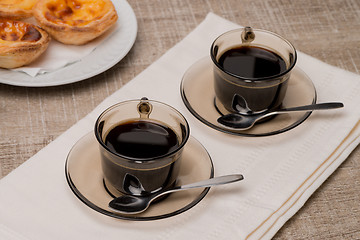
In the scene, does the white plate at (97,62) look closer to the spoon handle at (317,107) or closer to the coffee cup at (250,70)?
the coffee cup at (250,70)

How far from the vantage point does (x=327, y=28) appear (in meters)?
1.47

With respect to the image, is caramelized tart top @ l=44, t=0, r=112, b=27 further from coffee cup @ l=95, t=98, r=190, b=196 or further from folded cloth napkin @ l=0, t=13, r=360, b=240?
coffee cup @ l=95, t=98, r=190, b=196

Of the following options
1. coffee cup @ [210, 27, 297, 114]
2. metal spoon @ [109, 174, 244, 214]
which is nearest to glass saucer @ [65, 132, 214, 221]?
metal spoon @ [109, 174, 244, 214]

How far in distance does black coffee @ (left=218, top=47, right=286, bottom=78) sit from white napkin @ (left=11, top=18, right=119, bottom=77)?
362mm

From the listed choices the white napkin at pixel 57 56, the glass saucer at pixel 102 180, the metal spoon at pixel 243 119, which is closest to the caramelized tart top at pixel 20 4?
the white napkin at pixel 57 56

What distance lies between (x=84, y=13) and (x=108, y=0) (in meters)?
0.07

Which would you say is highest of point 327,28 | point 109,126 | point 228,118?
point 109,126

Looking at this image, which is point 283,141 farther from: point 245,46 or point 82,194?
point 82,194

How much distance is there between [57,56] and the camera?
48.9 inches

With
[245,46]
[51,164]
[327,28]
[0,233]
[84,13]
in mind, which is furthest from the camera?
[327,28]

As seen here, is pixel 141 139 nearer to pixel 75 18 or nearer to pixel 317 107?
pixel 317 107

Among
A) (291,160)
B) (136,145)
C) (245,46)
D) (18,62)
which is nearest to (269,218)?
(291,160)

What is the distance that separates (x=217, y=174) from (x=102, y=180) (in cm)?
22

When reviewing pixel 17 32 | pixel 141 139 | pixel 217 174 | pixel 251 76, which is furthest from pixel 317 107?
pixel 17 32
